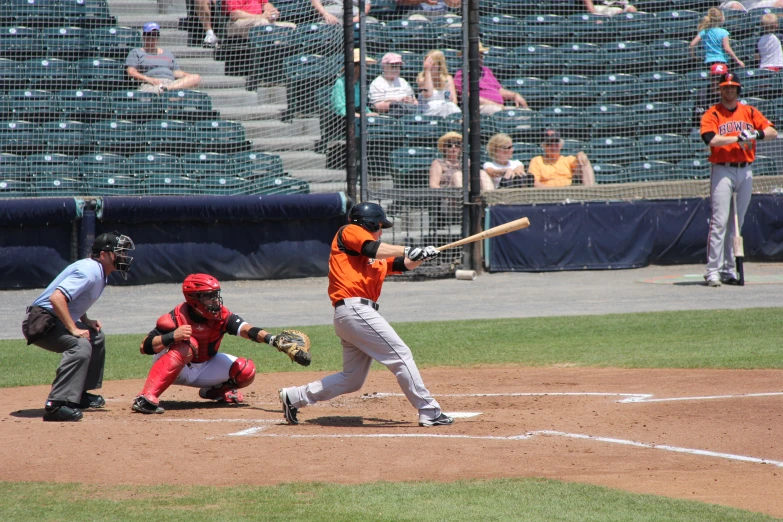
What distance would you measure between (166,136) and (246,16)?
2521mm

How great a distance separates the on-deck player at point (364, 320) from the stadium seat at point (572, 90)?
11.2 meters

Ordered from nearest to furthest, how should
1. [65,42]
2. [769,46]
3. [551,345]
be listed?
1. [551,345]
2. [65,42]
3. [769,46]

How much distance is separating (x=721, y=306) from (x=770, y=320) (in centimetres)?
113

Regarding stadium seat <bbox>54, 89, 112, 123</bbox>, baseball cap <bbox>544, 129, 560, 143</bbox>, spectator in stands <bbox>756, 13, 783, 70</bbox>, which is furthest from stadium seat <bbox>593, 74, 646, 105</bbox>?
stadium seat <bbox>54, 89, 112, 123</bbox>

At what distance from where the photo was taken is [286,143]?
50.6 feet

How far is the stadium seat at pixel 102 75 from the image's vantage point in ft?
48.4

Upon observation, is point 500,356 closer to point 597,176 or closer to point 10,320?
point 10,320

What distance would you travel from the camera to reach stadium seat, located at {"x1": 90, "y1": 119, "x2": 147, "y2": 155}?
47.6 ft

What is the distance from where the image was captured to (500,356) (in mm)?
9188

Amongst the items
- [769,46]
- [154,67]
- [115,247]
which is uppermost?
[769,46]

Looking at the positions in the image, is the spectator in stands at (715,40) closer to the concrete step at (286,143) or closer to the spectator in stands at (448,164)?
the spectator in stands at (448,164)

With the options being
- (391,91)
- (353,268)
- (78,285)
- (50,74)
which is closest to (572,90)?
(391,91)

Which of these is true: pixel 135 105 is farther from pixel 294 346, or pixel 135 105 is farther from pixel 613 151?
pixel 294 346

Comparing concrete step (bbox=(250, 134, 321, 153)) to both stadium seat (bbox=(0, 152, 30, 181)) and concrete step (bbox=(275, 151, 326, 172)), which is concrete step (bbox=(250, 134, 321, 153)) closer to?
concrete step (bbox=(275, 151, 326, 172))
